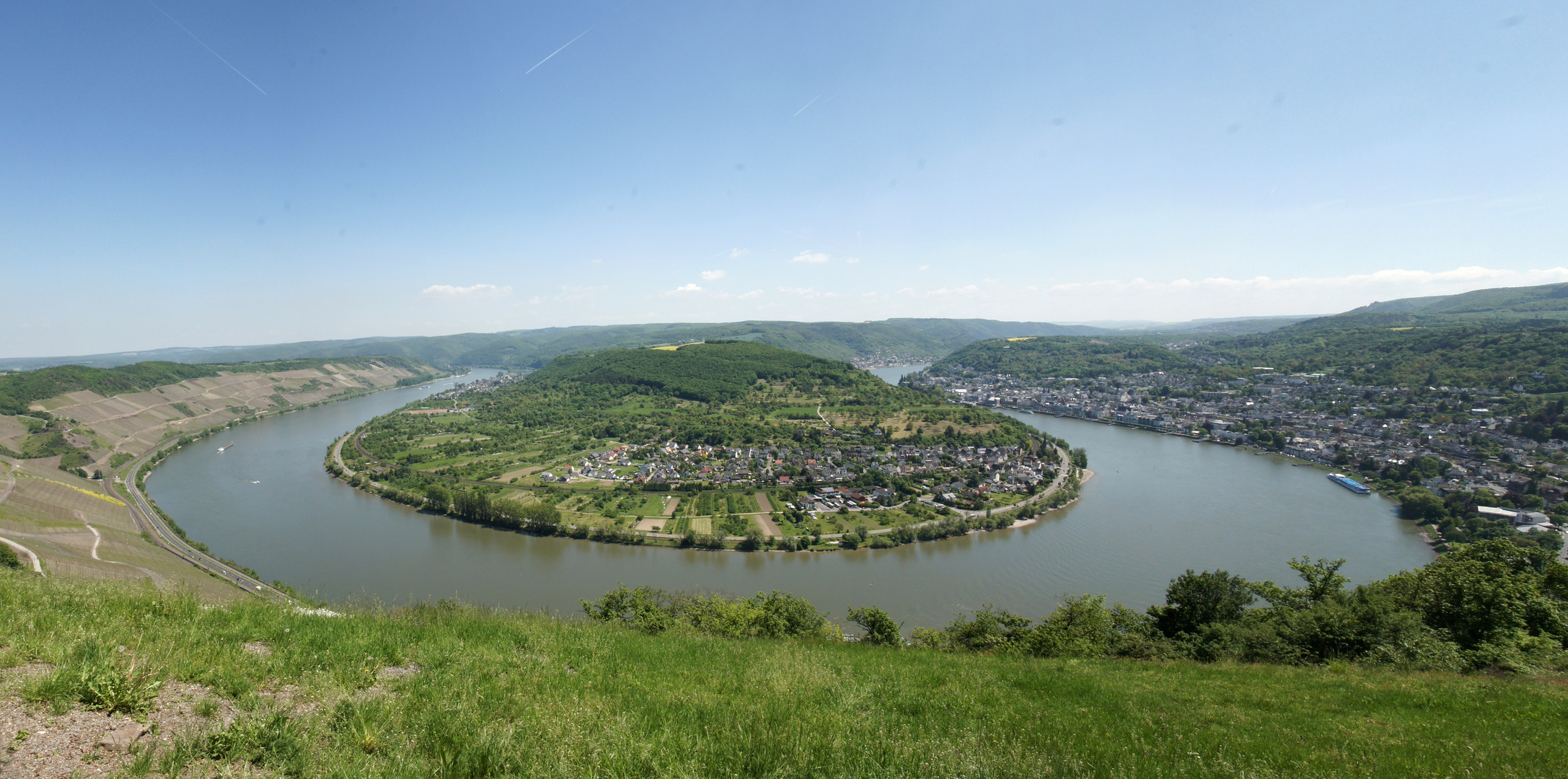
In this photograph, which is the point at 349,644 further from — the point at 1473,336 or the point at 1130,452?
the point at 1473,336

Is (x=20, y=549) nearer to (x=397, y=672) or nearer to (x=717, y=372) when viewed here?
(x=397, y=672)

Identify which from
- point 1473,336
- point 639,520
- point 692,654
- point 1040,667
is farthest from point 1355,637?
point 1473,336

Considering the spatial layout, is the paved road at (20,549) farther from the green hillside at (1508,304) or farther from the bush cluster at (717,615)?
the green hillside at (1508,304)

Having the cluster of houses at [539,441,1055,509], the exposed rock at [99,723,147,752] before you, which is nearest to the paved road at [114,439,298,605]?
the cluster of houses at [539,441,1055,509]

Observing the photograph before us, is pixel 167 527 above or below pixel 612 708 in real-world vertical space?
below

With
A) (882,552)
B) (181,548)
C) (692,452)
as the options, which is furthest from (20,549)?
(692,452)

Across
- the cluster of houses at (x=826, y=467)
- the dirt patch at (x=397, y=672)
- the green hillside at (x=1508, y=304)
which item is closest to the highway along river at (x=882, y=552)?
the cluster of houses at (x=826, y=467)

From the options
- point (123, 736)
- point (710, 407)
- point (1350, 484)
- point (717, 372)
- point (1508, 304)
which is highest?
point (1508, 304)
